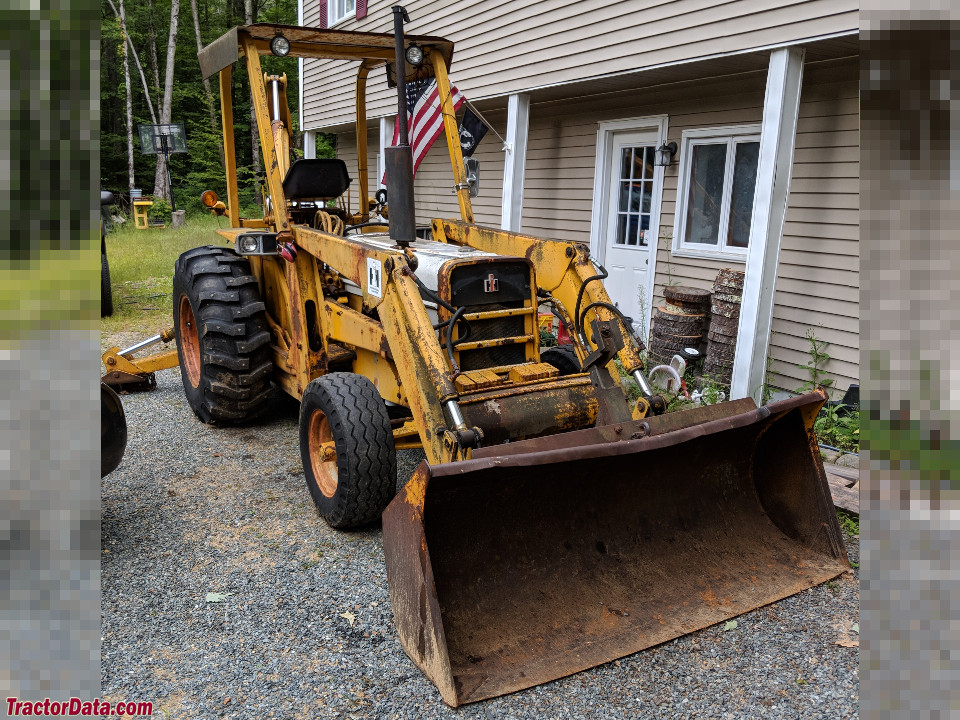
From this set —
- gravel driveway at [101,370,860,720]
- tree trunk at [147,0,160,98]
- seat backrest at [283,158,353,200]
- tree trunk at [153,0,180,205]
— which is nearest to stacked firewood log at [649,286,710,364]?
gravel driveway at [101,370,860,720]

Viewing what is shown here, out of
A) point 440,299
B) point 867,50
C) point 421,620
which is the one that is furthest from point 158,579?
point 867,50

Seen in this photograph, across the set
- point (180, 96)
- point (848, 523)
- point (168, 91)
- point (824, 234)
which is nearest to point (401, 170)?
point (848, 523)

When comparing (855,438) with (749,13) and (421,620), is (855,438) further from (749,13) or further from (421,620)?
(421,620)

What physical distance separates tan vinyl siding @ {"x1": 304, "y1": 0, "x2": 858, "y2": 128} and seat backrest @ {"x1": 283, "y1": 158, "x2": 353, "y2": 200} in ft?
11.0

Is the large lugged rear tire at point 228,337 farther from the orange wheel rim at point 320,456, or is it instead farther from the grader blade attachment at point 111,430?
the grader blade attachment at point 111,430

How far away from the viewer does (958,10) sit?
95 centimetres

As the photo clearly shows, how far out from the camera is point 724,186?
683cm

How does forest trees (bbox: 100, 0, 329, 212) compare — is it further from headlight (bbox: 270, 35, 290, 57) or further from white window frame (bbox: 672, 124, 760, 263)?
headlight (bbox: 270, 35, 290, 57)

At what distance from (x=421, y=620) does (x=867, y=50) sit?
225 cm

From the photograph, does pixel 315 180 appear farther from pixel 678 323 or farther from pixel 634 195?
pixel 634 195

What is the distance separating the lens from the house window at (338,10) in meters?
13.0

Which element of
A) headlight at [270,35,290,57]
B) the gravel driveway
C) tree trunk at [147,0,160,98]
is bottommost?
the gravel driveway

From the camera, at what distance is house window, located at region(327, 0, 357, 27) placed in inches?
513

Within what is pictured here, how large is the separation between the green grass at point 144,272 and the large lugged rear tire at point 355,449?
1601mm
